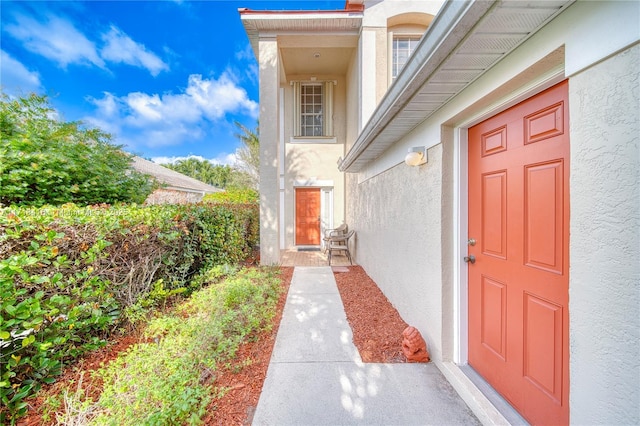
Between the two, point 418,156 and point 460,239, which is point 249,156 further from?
point 460,239

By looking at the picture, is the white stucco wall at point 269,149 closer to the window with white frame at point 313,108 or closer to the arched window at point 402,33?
the window with white frame at point 313,108

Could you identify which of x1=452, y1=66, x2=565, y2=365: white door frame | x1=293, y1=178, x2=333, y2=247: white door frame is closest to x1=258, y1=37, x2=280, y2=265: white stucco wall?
x1=293, y1=178, x2=333, y2=247: white door frame

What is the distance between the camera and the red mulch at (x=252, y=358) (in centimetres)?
202

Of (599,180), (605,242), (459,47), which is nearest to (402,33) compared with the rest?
(459,47)

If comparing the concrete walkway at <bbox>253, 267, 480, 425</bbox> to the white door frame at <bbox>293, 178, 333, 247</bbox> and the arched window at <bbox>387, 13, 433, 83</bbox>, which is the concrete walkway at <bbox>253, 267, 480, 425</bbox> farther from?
the arched window at <bbox>387, 13, 433, 83</bbox>

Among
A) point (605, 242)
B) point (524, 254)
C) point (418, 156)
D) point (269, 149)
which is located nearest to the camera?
point (605, 242)

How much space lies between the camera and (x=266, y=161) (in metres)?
6.82

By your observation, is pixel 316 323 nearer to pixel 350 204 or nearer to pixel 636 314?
pixel 636 314

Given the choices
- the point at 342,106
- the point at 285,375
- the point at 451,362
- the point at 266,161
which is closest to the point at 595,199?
the point at 451,362

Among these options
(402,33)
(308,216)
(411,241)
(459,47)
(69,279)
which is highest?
(402,33)

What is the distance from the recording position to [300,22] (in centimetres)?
687

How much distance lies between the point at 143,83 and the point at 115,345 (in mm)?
15899

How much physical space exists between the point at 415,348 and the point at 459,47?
2780 millimetres

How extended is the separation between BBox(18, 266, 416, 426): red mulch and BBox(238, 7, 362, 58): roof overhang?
7204mm
